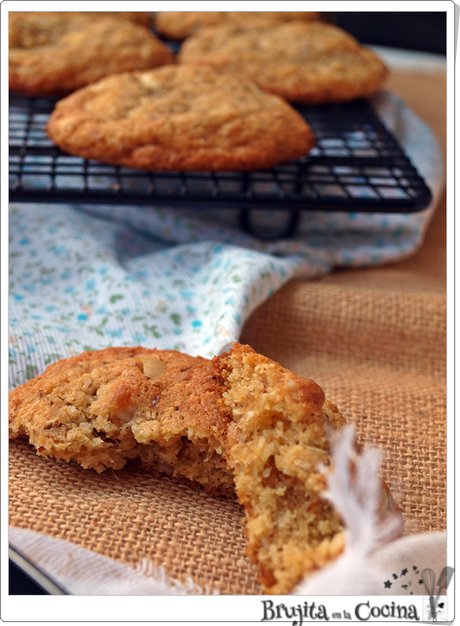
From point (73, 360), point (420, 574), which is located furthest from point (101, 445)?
point (420, 574)

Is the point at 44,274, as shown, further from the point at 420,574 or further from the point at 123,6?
the point at 420,574

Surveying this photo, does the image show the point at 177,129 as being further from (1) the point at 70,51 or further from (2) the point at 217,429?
(2) the point at 217,429

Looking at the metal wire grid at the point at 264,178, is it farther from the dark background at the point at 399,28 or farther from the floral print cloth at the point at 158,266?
the dark background at the point at 399,28

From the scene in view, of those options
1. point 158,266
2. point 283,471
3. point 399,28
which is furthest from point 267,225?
point 399,28

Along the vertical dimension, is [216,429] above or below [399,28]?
below

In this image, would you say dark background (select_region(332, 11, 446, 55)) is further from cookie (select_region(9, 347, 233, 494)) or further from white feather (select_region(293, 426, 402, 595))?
white feather (select_region(293, 426, 402, 595))

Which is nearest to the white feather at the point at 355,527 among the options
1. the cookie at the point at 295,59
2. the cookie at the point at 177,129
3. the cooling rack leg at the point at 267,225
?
the cookie at the point at 177,129
